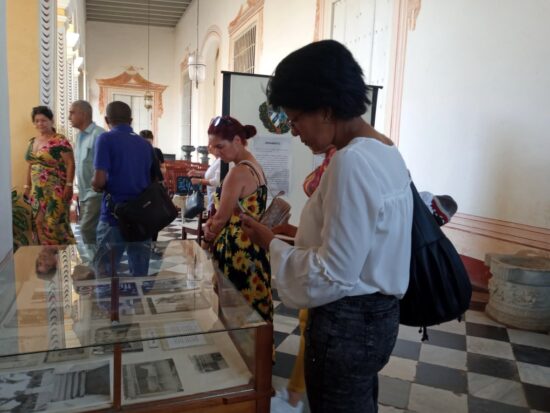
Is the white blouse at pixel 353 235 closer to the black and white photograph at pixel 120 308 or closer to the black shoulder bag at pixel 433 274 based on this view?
the black shoulder bag at pixel 433 274

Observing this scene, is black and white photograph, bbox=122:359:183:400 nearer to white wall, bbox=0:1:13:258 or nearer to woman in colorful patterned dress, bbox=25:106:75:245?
white wall, bbox=0:1:13:258

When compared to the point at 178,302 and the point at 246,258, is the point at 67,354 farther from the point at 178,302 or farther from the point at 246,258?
the point at 246,258

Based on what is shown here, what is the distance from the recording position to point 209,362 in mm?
1319

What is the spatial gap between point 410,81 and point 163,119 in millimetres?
14951

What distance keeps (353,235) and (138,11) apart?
1726 centimetres

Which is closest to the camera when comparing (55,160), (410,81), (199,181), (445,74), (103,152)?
(103,152)

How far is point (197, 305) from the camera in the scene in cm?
151

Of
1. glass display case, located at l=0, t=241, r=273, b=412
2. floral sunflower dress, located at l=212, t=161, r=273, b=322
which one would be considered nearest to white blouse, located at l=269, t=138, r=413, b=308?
glass display case, located at l=0, t=241, r=273, b=412

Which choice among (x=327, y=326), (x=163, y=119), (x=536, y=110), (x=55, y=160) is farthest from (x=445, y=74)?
(x=163, y=119)

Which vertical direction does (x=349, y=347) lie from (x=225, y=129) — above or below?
below

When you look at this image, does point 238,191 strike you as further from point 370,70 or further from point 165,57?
point 165,57

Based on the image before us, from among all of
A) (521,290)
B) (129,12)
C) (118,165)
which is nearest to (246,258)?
(118,165)

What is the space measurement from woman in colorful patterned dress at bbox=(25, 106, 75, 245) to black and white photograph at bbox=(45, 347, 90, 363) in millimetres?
2895

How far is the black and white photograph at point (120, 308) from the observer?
1375mm
